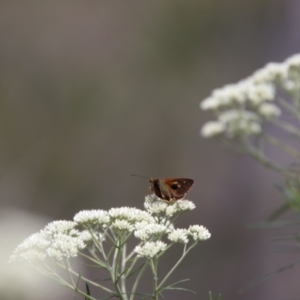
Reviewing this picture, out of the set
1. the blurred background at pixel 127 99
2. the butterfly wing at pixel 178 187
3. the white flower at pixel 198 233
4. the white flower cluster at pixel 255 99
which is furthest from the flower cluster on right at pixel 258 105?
the blurred background at pixel 127 99

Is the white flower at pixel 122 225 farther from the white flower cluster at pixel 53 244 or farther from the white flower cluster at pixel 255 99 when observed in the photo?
the white flower cluster at pixel 255 99

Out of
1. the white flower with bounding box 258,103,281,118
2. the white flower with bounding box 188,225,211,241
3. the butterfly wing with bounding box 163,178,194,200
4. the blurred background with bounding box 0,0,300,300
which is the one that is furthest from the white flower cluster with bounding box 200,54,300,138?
the blurred background with bounding box 0,0,300,300

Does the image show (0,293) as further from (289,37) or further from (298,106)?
(289,37)

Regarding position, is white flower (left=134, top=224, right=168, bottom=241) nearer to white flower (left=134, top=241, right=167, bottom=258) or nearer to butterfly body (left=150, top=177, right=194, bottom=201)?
white flower (left=134, top=241, right=167, bottom=258)

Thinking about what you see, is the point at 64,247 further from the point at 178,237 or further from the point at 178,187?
the point at 178,187

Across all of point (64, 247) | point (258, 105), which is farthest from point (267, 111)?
point (64, 247)

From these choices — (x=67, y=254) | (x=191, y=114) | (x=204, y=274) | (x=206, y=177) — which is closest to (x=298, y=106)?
(x=67, y=254)
